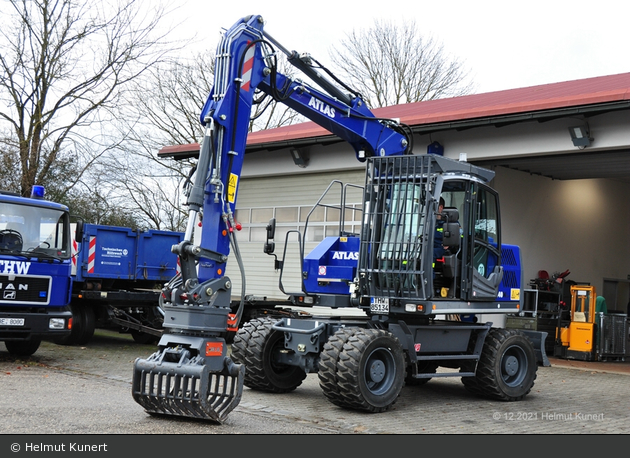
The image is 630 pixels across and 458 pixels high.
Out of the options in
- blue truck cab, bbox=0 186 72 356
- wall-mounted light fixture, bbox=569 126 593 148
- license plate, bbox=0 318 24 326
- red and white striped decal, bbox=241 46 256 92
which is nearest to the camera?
red and white striped decal, bbox=241 46 256 92

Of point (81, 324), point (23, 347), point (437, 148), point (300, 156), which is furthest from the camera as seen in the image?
point (300, 156)

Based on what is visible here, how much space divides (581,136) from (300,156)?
7002 mm

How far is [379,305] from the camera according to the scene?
30.4ft

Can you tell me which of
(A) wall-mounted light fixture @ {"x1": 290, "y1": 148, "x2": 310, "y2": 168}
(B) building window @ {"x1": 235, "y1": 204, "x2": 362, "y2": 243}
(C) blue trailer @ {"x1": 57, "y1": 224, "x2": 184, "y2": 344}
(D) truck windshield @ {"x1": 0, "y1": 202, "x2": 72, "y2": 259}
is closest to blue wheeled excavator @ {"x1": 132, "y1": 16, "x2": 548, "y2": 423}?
(D) truck windshield @ {"x1": 0, "y1": 202, "x2": 72, "y2": 259}

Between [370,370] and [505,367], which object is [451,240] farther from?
[505,367]

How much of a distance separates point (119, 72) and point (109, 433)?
67.7 ft

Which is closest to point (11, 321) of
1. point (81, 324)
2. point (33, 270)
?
point (33, 270)

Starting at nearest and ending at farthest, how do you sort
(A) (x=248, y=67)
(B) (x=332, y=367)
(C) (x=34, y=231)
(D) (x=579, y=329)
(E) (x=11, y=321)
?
(B) (x=332, y=367) < (A) (x=248, y=67) < (E) (x=11, y=321) < (C) (x=34, y=231) < (D) (x=579, y=329)

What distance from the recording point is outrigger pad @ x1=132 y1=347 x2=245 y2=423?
277 inches

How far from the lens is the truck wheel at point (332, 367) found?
8.23m

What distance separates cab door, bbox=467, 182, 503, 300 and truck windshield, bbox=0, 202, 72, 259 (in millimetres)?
6522

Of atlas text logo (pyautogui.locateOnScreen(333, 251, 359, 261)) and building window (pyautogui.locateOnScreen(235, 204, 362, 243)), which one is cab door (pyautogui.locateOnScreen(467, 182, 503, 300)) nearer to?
atlas text logo (pyautogui.locateOnScreen(333, 251, 359, 261))

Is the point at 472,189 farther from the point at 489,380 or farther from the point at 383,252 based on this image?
the point at 489,380

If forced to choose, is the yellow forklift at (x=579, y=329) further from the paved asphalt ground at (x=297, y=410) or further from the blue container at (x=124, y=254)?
the blue container at (x=124, y=254)
